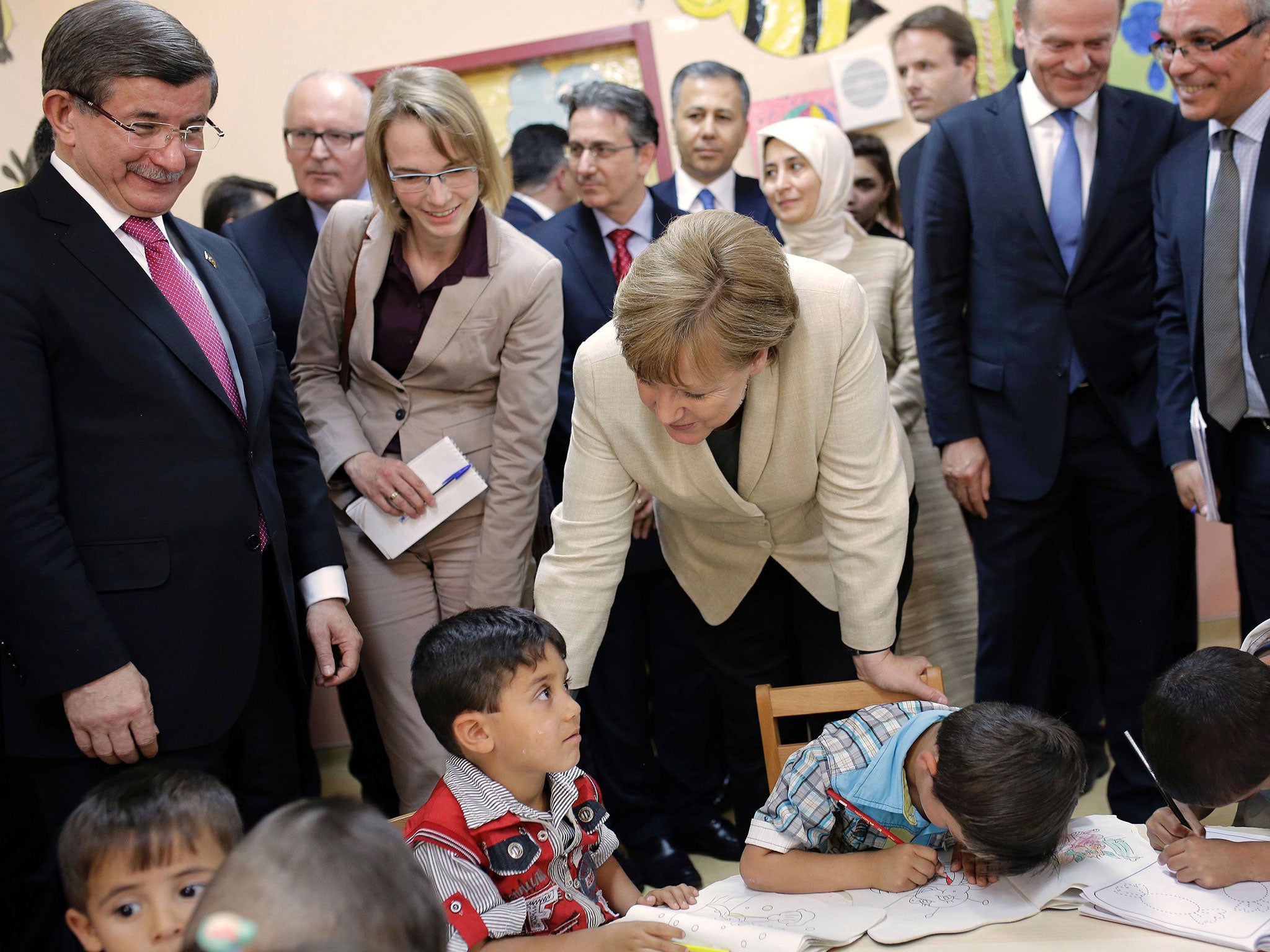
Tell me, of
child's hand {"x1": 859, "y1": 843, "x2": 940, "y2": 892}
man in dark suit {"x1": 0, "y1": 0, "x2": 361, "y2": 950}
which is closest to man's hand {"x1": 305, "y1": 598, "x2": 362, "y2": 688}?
man in dark suit {"x1": 0, "y1": 0, "x2": 361, "y2": 950}

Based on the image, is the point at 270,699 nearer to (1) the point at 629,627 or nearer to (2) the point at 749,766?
(2) the point at 749,766

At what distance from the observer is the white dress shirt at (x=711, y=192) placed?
10.7ft

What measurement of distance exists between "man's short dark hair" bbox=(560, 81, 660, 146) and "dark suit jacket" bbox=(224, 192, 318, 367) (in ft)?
2.53

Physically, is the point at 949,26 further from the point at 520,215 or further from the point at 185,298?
the point at 185,298

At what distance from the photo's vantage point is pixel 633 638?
2.84 meters

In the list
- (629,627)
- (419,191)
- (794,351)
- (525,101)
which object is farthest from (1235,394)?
(525,101)

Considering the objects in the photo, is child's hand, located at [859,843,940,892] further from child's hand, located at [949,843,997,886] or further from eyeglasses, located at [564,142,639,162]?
eyeglasses, located at [564,142,639,162]

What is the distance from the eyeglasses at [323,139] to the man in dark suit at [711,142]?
87 centimetres

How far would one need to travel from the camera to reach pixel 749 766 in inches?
86.9

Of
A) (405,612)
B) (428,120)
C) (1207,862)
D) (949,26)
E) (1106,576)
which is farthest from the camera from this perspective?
(949,26)

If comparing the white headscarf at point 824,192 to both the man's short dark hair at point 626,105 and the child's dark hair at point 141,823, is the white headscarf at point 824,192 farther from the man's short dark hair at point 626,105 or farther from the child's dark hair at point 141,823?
the child's dark hair at point 141,823

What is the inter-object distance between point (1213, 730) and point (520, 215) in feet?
8.09

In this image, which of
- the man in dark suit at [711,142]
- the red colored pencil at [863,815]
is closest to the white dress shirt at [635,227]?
the man in dark suit at [711,142]

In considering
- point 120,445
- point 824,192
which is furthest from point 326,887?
point 824,192
